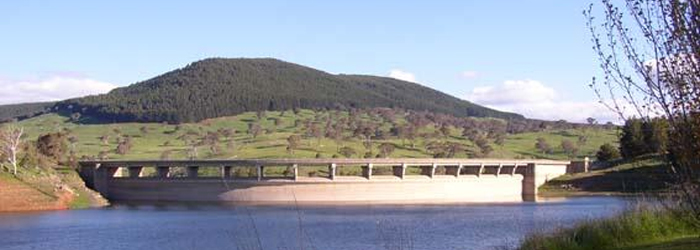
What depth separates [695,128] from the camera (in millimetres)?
13734

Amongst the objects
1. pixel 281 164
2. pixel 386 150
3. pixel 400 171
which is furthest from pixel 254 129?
pixel 281 164

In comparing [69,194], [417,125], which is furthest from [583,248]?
[417,125]

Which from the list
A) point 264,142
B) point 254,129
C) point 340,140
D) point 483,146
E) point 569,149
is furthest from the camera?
point 254,129

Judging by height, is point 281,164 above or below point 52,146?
below

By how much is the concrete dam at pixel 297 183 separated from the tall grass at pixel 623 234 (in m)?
73.1

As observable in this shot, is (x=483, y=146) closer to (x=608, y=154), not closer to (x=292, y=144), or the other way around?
(x=608, y=154)

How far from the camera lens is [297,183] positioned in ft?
332

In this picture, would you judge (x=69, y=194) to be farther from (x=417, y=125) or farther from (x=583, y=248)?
(x=417, y=125)

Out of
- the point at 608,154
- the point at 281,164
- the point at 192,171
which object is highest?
the point at 608,154

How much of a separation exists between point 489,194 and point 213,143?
213 feet

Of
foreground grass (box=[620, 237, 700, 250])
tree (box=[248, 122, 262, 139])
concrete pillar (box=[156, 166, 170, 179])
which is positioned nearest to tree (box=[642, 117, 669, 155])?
foreground grass (box=[620, 237, 700, 250])

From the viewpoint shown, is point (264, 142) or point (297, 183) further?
point (264, 142)

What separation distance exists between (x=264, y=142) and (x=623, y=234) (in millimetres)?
143626

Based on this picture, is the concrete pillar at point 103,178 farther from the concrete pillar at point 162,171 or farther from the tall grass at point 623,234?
the tall grass at point 623,234
